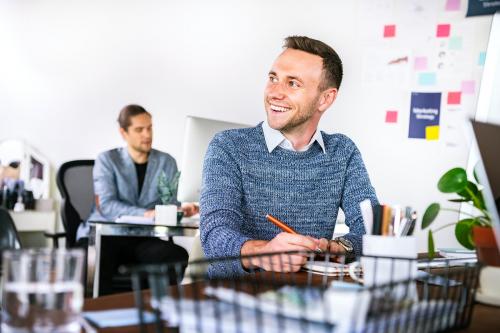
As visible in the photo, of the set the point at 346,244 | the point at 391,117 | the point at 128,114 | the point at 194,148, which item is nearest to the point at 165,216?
the point at 194,148

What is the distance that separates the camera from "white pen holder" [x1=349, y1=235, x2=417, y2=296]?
90 centimetres

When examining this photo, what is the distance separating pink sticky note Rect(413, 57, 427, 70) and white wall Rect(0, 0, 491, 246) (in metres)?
0.04

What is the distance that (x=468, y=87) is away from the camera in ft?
12.1

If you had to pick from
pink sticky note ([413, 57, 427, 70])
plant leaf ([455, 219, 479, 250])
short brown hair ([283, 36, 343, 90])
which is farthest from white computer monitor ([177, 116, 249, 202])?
plant leaf ([455, 219, 479, 250])

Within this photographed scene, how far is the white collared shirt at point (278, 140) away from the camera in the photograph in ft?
6.15

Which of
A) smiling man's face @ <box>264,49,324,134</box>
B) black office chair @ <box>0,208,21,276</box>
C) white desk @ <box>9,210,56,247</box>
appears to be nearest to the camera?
black office chair @ <box>0,208,21,276</box>

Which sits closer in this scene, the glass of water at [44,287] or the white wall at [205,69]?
the glass of water at [44,287]

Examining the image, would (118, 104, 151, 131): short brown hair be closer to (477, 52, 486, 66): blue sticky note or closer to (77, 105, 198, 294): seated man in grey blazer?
(77, 105, 198, 294): seated man in grey blazer

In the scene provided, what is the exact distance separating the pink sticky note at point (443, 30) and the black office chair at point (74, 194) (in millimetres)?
2453

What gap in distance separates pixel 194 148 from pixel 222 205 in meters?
1.14

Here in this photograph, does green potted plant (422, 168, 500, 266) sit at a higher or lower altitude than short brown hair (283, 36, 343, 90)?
lower

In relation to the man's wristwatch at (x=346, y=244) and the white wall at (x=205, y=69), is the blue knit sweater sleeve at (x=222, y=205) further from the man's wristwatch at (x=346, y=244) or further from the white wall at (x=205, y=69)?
the white wall at (x=205, y=69)

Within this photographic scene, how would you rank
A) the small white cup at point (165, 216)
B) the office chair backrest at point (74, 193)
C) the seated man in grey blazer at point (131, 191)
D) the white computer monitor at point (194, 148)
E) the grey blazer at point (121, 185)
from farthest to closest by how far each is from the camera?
the office chair backrest at point (74, 193)
the grey blazer at point (121, 185)
the seated man in grey blazer at point (131, 191)
the small white cup at point (165, 216)
the white computer monitor at point (194, 148)

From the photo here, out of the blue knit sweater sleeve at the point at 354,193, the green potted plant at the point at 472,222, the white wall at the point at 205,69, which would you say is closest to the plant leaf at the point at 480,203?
the green potted plant at the point at 472,222
